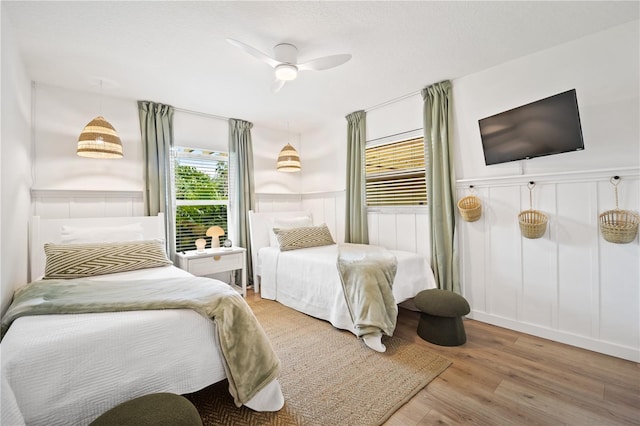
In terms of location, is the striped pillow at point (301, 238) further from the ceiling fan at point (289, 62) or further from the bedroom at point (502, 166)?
the ceiling fan at point (289, 62)

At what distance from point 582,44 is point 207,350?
11.7ft

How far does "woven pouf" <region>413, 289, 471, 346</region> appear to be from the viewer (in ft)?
7.75

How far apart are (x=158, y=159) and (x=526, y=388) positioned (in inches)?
162

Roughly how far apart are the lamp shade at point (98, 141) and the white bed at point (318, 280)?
202 centimetres

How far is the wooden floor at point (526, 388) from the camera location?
157 cm

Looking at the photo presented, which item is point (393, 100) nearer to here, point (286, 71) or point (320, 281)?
point (286, 71)

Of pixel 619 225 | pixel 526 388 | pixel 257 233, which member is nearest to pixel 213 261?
pixel 257 233

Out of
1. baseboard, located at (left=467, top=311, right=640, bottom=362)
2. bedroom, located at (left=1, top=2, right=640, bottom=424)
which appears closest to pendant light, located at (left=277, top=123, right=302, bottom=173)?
bedroom, located at (left=1, top=2, right=640, bottom=424)

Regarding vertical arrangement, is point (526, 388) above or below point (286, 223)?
below

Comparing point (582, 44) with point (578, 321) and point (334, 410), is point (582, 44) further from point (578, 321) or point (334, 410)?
point (334, 410)

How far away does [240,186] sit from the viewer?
4.19 m

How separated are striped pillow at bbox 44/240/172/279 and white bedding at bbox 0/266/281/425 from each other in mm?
976

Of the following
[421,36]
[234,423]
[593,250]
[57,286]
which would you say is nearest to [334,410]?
[234,423]

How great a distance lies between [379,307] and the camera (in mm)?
2375
